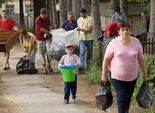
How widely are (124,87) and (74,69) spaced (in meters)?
2.18

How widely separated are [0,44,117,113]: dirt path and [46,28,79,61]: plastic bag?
0.71 metres

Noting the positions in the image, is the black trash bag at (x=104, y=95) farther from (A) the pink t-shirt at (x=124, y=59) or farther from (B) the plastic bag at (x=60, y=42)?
(B) the plastic bag at (x=60, y=42)

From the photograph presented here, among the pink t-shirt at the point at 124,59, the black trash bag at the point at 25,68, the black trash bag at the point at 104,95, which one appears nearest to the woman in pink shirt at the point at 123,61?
the pink t-shirt at the point at 124,59

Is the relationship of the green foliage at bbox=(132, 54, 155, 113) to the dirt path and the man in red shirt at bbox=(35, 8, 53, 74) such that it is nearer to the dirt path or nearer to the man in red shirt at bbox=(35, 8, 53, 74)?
the dirt path

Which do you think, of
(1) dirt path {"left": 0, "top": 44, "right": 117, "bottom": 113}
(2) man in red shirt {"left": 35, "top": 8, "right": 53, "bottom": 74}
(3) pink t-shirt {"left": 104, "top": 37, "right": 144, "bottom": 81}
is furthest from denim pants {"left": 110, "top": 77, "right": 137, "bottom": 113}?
(2) man in red shirt {"left": 35, "top": 8, "right": 53, "bottom": 74}

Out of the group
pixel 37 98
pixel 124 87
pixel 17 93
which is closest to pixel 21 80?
pixel 17 93

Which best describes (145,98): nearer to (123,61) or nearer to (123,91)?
(123,91)

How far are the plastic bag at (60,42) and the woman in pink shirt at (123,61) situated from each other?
254 inches

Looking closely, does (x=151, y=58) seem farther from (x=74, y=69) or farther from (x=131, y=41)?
(x=131, y=41)

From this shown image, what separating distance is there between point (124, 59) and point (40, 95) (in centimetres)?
368

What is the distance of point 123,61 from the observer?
5520 millimetres

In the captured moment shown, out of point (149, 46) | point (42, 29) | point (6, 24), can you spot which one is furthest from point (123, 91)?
point (6, 24)

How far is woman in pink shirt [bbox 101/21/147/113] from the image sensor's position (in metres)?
5.52

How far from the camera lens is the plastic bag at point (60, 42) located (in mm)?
12156
